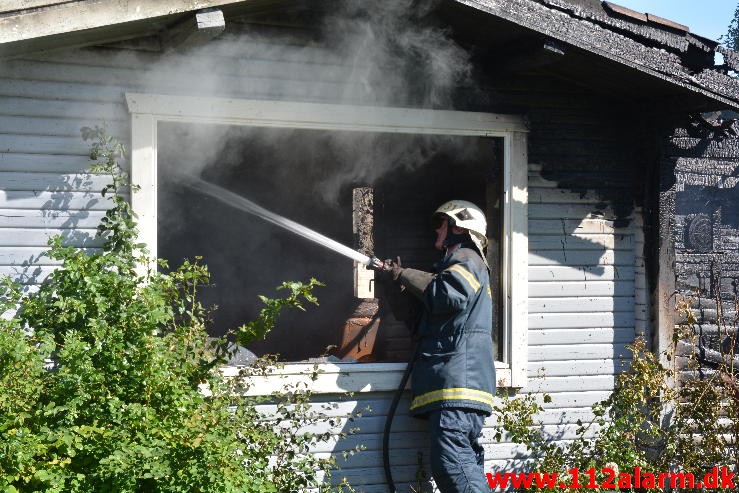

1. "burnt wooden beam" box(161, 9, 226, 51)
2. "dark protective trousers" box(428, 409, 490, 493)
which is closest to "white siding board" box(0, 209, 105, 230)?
"burnt wooden beam" box(161, 9, 226, 51)

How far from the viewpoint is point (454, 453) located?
5.62m

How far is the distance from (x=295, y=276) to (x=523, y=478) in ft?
12.8

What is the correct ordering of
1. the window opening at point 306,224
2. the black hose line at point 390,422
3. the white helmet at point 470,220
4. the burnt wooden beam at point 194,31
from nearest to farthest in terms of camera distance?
the burnt wooden beam at point 194,31, the black hose line at point 390,422, the white helmet at point 470,220, the window opening at point 306,224

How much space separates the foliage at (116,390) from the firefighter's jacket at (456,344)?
0.87 m

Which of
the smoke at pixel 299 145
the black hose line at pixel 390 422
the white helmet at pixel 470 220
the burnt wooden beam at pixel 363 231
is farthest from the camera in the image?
the burnt wooden beam at pixel 363 231

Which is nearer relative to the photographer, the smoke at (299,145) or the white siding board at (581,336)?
the smoke at (299,145)

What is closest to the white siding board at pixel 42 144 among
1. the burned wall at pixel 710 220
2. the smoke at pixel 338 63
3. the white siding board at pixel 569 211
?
the smoke at pixel 338 63

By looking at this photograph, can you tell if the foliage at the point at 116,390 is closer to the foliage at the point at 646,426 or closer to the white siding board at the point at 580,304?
the foliage at the point at 646,426

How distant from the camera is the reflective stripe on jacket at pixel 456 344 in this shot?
5672mm

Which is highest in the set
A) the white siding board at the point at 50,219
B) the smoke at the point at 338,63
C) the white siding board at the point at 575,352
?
the smoke at the point at 338,63

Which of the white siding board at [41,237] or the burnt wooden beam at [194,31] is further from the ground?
the burnt wooden beam at [194,31]

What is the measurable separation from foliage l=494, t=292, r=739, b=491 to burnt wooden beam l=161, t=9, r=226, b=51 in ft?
10.9

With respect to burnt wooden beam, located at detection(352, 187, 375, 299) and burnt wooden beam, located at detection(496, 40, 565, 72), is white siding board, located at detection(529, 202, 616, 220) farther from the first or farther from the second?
burnt wooden beam, located at detection(352, 187, 375, 299)

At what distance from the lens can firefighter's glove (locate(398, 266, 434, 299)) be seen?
591cm
